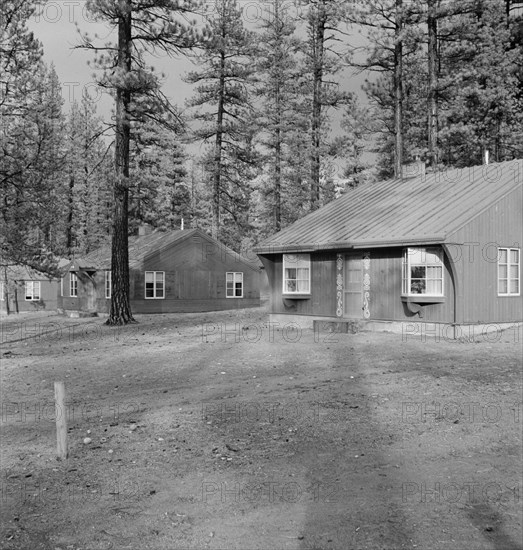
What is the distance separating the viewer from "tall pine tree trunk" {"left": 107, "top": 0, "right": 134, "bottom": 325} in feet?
78.7

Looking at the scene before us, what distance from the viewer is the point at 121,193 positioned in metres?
Result: 24.6

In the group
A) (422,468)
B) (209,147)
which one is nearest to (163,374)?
(422,468)

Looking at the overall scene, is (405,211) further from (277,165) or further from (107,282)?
(277,165)

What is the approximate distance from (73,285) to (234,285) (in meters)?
11.2

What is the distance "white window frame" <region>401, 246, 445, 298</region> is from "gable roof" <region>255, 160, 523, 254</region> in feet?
1.73

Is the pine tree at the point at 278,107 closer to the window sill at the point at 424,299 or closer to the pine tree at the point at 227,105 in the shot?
the pine tree at the point at 227,105

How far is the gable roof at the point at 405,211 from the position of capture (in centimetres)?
1891

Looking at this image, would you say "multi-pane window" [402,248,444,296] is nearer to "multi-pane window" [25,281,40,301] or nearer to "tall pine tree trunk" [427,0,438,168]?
"tall pine tree trunk" [427,0,438,168]

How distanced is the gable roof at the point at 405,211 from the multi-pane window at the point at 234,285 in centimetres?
1476

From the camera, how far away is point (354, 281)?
21.4m

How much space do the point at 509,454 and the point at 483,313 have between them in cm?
1192

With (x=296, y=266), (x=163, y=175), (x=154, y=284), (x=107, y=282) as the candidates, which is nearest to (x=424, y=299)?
(x=296, y=266)

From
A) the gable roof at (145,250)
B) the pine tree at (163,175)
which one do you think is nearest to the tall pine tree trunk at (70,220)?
the pine tree at (163,175)

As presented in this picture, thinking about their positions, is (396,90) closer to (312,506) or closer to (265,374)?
(265,374)
